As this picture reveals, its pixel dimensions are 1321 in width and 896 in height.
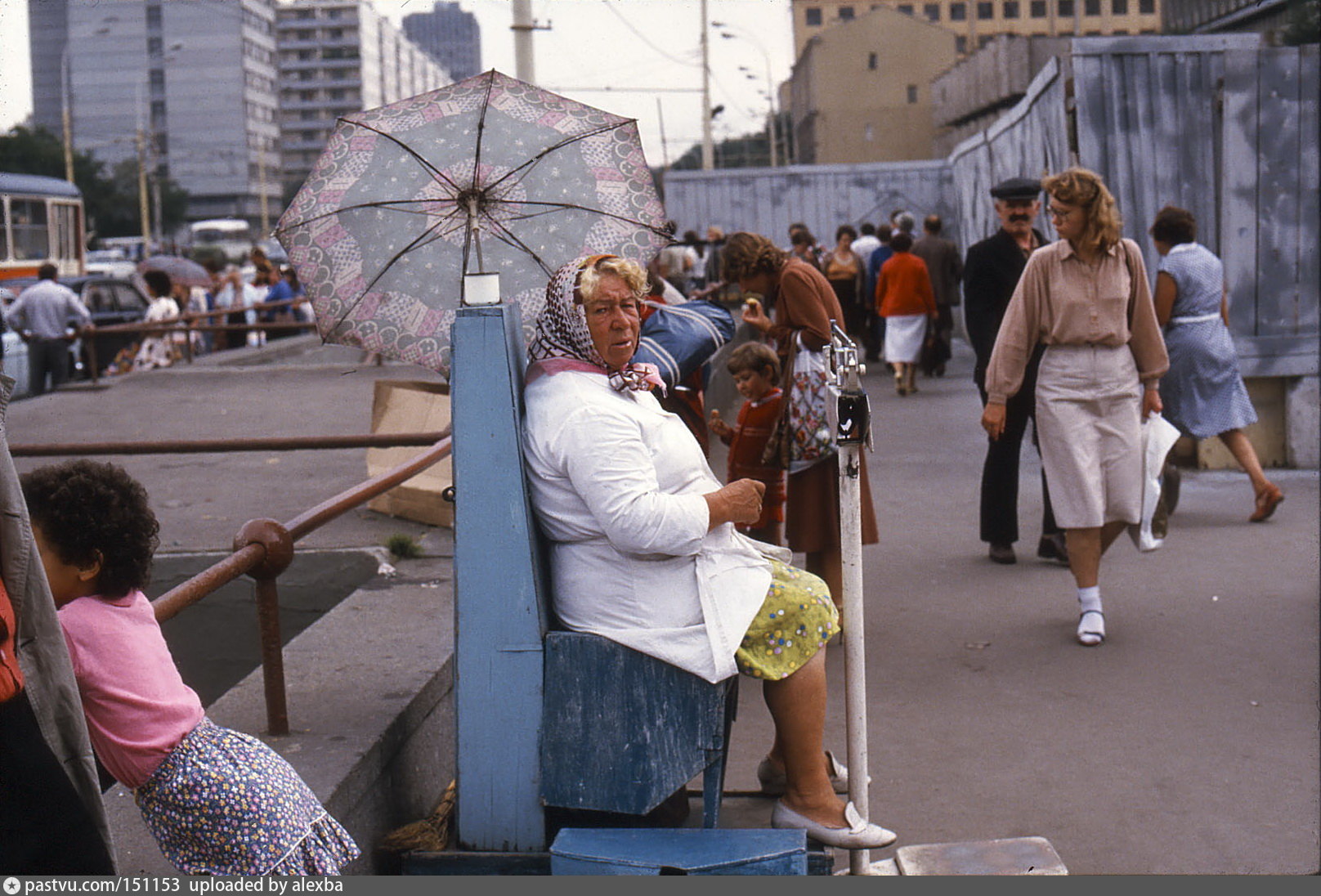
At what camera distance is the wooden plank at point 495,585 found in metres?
3.37

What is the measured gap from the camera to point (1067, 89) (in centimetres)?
1021

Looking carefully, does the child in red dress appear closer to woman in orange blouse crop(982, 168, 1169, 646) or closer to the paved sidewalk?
the paved sidewalk

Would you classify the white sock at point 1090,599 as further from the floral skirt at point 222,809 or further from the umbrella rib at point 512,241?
the floral skirt at point 222,809

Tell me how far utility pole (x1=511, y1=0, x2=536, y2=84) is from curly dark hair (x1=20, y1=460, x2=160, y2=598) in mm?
7686

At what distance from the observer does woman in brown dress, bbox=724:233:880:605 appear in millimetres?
5629

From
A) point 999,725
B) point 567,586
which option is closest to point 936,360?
point 999,725

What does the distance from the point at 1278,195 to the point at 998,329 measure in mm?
3742

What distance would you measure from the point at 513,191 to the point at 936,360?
1278cm

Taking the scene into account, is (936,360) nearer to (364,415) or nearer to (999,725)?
(364,415)

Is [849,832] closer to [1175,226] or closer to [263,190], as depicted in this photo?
[1175,226]

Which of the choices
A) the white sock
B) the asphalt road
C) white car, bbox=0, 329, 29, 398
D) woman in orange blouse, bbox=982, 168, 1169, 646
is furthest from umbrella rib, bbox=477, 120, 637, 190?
white car, bbox=0, 329, 29, 398

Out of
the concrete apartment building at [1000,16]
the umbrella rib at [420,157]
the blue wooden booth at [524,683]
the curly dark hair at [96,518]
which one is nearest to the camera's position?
the curly dark hair at [96,518]

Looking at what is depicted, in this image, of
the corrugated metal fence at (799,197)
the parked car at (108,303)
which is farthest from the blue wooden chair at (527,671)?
the corrugated metal fence at (799,197)

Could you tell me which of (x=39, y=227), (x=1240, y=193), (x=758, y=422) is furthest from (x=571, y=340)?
(x=39, y=227)
